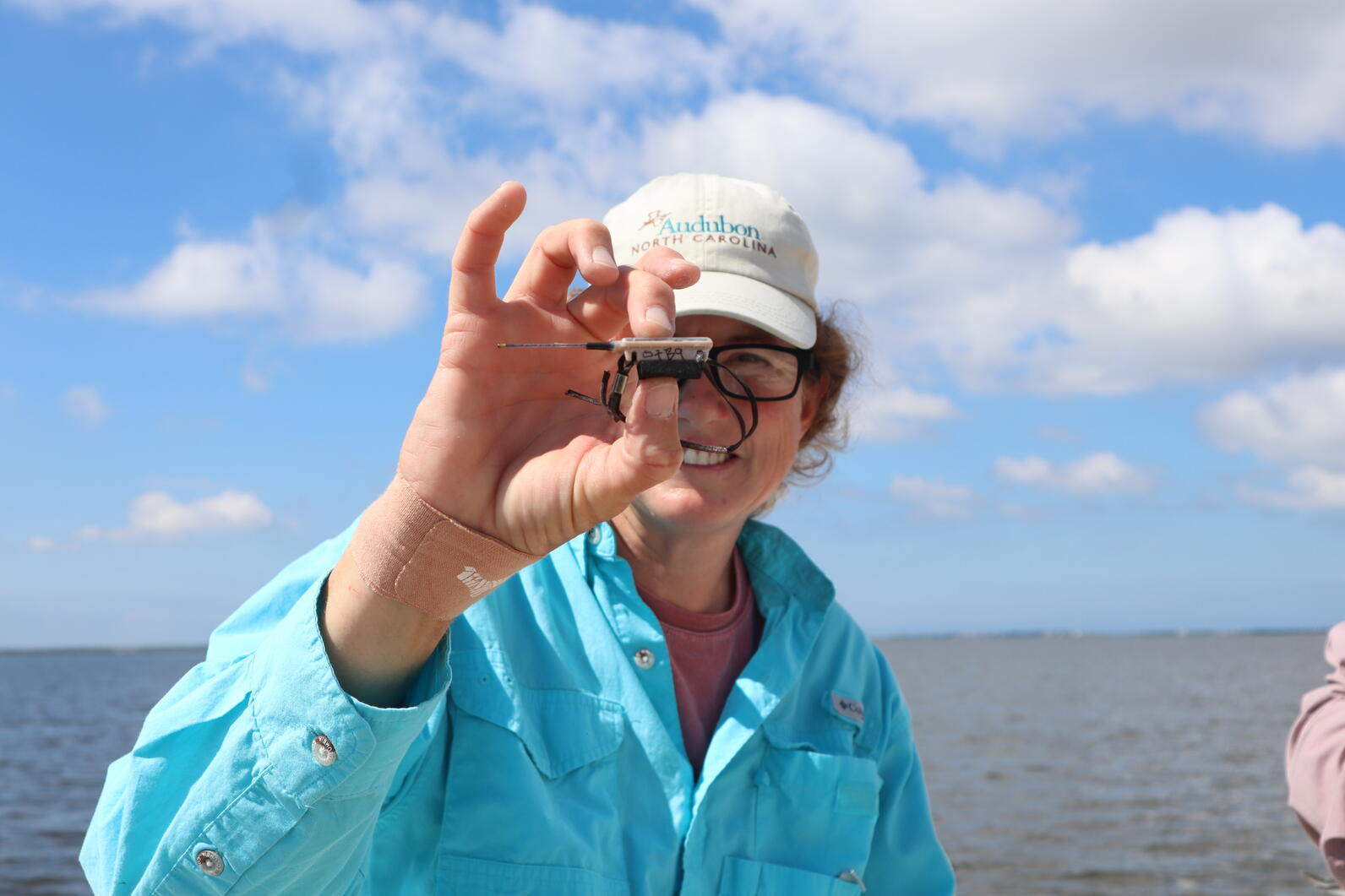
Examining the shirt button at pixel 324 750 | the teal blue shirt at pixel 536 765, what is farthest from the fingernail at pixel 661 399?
the shirt button at pixel 324 750

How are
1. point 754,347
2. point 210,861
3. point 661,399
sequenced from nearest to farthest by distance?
point 661,399
point 210,861
point 754,347

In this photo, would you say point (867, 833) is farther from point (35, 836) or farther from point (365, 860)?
point (35, 836)

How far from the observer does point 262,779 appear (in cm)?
187

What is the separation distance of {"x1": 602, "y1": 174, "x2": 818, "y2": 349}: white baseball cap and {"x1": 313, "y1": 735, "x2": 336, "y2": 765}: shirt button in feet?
4.66

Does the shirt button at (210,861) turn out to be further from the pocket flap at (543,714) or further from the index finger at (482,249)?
the index finger at (482,249)

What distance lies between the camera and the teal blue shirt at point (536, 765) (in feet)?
6.15

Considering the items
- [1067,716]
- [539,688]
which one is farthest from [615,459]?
[1067,716]

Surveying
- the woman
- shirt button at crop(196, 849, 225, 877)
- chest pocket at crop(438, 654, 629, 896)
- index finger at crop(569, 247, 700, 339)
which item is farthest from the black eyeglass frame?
shirt button at crop(196, 849, 225, 877)

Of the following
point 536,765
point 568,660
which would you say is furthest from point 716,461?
point 536,765

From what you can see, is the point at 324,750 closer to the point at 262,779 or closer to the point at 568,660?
the point at 262,779

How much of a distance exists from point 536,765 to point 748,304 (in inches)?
50.3

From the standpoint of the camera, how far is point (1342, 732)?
3.25 metres

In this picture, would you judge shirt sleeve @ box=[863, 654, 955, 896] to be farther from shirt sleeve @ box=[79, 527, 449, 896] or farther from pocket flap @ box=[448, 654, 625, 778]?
shirt sleeve @ box=[79, 527, 449, 896]

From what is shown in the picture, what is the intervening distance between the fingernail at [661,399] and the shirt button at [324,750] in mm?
809
